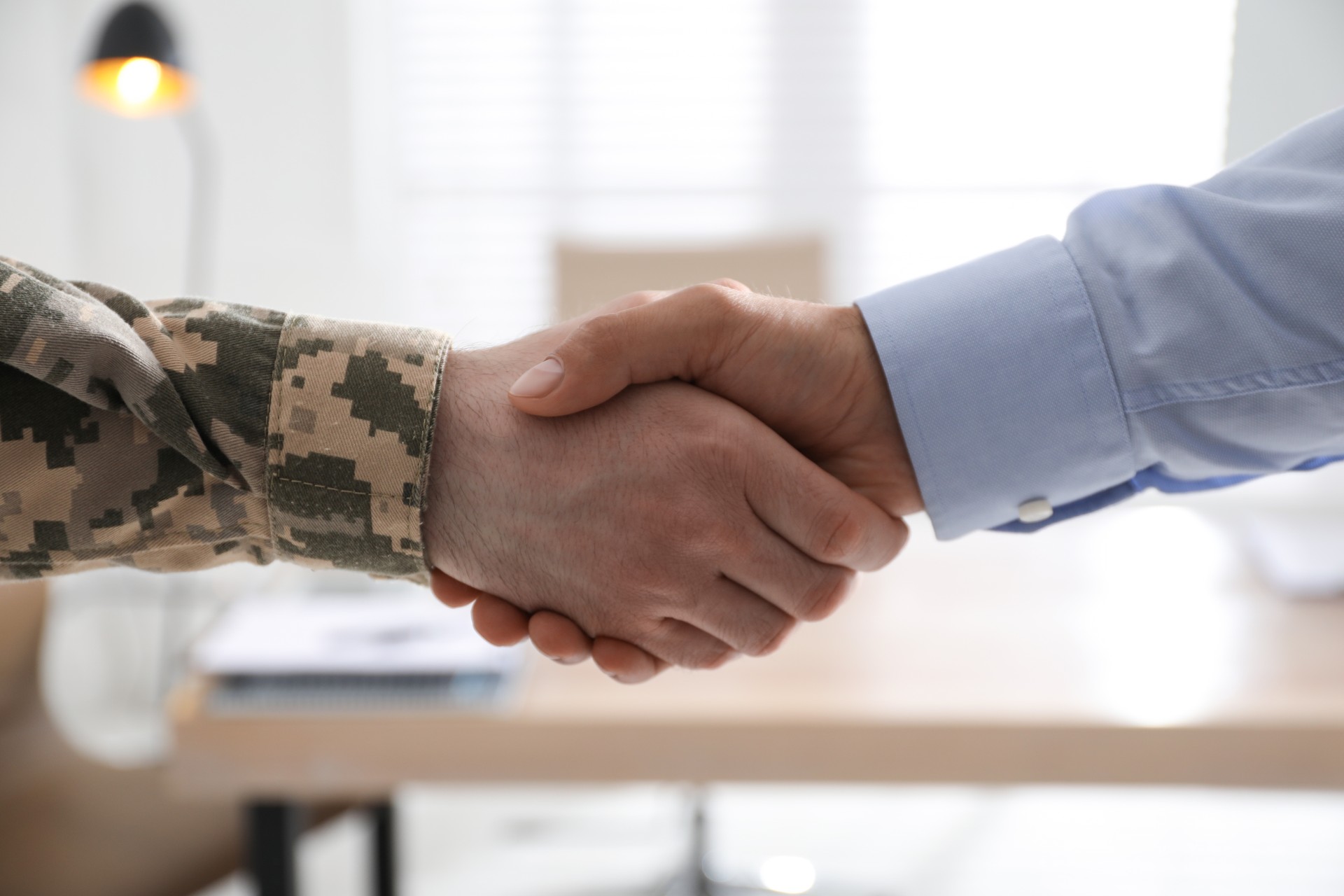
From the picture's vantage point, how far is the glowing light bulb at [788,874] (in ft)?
7.11

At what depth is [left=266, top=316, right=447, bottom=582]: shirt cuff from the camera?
31.0 inches

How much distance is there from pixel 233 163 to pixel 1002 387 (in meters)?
2.87

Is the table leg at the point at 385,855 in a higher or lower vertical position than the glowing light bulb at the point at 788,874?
higher

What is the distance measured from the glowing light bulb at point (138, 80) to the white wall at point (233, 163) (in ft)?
2.72

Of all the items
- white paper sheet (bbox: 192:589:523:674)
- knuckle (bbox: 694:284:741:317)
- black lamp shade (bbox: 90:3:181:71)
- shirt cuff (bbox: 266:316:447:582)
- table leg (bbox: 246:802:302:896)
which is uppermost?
black lamp shade (bbox: 90:3:181:71)

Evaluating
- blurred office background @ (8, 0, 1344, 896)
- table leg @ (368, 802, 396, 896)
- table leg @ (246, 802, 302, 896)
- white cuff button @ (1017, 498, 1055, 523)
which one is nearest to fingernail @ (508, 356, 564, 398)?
white cuff button @ (1017, 498, 1055, 523)

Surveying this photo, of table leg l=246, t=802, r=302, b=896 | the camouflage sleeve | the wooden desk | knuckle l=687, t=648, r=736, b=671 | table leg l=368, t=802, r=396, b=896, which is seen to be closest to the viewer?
the camouflage sleeve

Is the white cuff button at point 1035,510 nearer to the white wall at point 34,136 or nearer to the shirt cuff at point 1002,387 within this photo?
the shirt cuff at point 1002,387

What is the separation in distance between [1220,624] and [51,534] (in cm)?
135

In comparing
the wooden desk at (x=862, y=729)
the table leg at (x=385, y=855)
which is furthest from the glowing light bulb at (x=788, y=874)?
the wooden desk at (x=862, y=729)

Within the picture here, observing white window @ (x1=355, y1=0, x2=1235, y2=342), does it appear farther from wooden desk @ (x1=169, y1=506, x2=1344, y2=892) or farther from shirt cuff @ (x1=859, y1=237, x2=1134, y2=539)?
shirt cuff @ (x1=859, y1=237, x2=1134, y2=539)

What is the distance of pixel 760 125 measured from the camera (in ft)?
10.3

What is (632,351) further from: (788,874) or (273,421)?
(788,874)

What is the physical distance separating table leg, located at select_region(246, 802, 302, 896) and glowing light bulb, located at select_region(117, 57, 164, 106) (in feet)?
5.56
